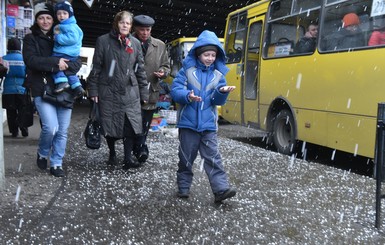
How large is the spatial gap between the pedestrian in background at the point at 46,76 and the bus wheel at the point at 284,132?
4.24m

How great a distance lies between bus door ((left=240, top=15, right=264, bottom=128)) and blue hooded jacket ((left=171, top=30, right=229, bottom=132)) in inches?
185

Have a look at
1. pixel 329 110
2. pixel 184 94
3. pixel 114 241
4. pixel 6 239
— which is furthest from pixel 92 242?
pixel 329 110

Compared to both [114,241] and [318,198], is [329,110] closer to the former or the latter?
[318,198]

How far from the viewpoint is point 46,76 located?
4.67 meters

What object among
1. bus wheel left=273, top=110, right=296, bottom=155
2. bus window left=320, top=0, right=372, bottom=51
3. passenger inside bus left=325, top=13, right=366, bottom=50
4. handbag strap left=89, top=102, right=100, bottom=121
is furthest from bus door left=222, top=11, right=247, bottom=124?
handbag strap left=89, top=102, right=100, bottom=121

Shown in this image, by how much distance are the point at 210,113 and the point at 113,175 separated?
1.58 metres

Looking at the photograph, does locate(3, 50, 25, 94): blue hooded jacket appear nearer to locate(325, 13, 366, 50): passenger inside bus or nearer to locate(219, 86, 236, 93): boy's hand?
locate(219, 86, 236, 93): boy's hand

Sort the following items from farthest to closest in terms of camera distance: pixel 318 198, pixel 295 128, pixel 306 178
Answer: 1. pixel 295 128
2. pixel 306 178
3. pixel 318 198

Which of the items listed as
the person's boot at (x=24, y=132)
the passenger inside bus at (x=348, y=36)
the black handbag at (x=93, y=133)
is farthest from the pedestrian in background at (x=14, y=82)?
the passenger inside bus at (x=348, y=36)

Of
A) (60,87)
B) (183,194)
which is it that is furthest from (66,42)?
(183,194)

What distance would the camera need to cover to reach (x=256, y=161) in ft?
21.5

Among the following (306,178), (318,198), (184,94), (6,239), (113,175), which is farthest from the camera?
(306,178)

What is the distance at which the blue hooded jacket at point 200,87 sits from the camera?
4199 millimetres

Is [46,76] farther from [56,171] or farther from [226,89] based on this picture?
[226,89]
